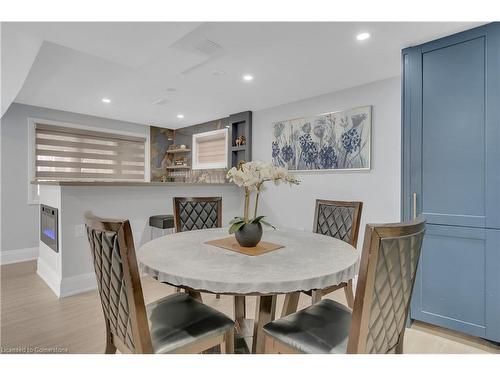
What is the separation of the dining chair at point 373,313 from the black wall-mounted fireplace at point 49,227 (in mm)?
2659

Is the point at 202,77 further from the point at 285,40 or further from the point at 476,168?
the point at 476,168

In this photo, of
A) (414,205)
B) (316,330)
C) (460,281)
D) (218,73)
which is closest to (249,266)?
(316,330)

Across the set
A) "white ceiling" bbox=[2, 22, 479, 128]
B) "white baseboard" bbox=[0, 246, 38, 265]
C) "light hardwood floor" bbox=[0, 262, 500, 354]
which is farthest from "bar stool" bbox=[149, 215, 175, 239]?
"white baseboard" bbox=[0, 246, 38, 265]

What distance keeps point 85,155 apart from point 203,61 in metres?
3.27

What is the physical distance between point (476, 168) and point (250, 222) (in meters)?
1.74

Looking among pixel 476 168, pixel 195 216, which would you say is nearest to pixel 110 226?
pixel 195 216

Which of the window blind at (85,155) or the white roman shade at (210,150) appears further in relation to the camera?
the white roman shade at (210,150)

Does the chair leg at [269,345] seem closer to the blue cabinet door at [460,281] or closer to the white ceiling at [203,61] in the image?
the blue cabinet door at [460,281]

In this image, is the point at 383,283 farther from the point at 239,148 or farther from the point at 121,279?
the point at 239,148

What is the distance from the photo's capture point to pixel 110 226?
1.00 metres

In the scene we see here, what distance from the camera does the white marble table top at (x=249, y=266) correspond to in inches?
41.7

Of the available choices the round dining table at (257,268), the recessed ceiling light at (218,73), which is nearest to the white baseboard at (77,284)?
the round dining table at (257,268)

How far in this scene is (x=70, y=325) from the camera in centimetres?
214
